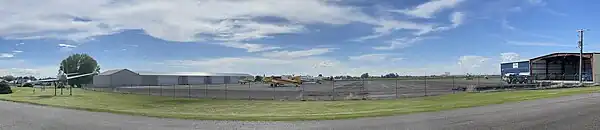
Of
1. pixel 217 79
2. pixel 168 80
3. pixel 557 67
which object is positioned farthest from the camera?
pixel 217 79

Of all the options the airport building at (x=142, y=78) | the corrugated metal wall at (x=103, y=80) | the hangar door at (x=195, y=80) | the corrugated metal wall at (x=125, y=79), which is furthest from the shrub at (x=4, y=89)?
the hangar door at (x=195, y=80)

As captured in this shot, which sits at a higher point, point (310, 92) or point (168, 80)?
point (168, 80)

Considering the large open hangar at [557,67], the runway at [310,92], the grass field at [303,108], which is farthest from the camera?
the large open hangar at [557,67]

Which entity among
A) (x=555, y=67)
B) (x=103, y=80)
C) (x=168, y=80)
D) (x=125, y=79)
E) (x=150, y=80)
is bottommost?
(x=168, y=80)

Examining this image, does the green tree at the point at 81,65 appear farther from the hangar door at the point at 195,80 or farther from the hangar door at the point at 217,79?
the hangar door at the point at 217,79

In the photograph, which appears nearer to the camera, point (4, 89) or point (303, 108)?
point (303, 108)

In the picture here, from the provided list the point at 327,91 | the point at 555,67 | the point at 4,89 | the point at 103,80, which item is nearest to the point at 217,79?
the point at 103,80

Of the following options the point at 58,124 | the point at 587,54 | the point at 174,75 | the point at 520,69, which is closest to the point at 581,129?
the point at 58,124

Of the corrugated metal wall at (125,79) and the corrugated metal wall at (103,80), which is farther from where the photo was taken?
the corrugated metal wall at (125,79)

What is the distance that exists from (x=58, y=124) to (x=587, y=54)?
66534 mm

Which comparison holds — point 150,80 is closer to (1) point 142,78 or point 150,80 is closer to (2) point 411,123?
(1) point 142,78

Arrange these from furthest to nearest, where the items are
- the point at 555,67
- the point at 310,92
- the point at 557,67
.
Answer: the point at 557,67
the point at 555,67
the point at 310,92

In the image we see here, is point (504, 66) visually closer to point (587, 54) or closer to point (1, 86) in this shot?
point (587, 54)

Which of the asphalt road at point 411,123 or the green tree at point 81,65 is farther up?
the green tree at point 81,65
